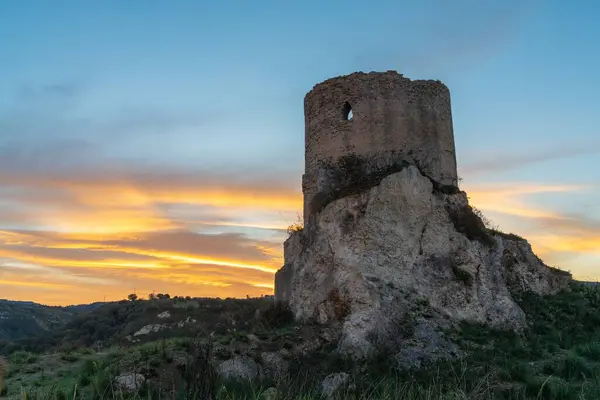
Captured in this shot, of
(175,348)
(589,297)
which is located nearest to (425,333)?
(175,348)

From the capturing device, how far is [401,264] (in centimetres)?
1420

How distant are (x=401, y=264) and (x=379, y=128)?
4.19m

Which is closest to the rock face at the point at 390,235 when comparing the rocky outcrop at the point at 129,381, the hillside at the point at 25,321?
the rocky outcrop at the point at 129,381

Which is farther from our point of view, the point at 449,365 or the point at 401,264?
the point at 401,264

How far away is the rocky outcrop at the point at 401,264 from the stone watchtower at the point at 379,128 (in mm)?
721

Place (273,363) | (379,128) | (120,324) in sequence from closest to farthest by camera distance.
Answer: (273,363), (379,128), (120,324)

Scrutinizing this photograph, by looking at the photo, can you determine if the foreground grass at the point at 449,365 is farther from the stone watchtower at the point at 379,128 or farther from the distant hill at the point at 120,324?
the distant hill at the point at 120,324

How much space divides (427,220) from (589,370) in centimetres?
598

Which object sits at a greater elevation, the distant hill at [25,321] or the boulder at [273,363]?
the boulder at [273,363]

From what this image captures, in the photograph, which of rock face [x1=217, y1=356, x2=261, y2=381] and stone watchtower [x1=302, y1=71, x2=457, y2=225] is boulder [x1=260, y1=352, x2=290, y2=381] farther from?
stone watchtower [x1=302, y1=71, x2=457, y2=225]

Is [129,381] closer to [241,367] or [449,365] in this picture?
[241,367]

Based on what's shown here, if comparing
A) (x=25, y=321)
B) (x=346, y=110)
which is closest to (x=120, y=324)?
(x=25, y=321)

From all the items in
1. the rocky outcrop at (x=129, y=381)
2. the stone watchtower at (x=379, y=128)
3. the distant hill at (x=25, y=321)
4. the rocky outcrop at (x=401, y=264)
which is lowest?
the distant hill at (x=25, y=321)

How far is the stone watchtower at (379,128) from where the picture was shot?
1555cm
